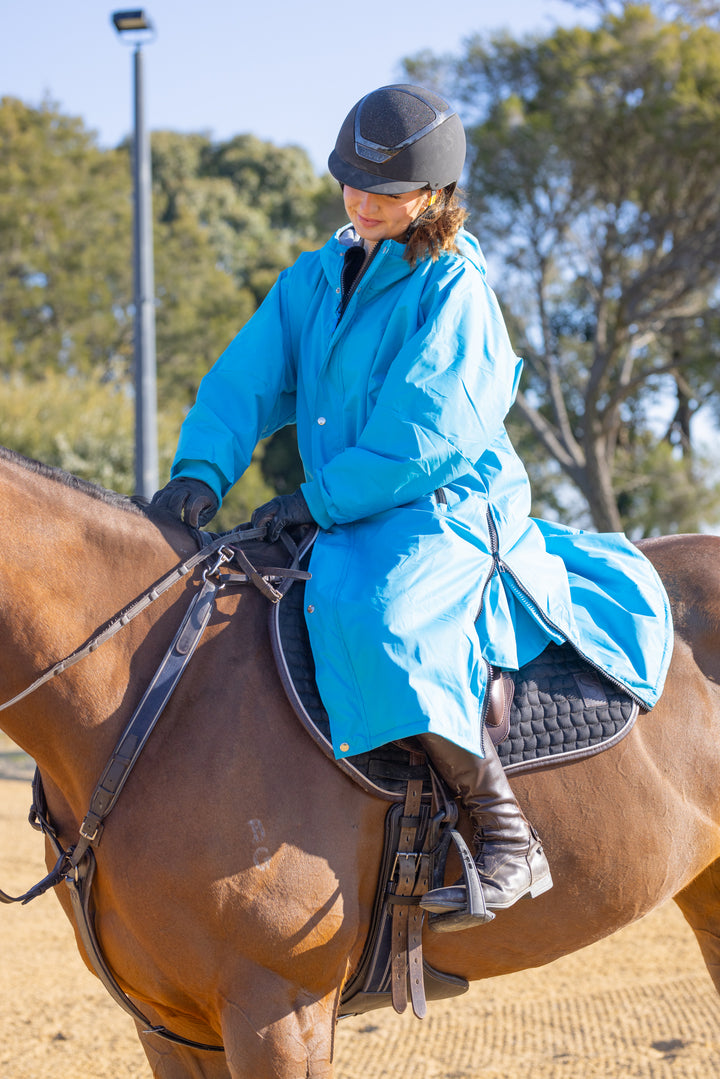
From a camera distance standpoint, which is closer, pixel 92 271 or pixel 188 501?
pixel 188 501

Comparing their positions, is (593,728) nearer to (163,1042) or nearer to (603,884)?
(603,884)

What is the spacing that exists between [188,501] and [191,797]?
0.71 m

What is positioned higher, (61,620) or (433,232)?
(433,232)

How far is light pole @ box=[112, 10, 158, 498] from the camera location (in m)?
7.82

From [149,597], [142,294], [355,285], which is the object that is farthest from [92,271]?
[149,597]

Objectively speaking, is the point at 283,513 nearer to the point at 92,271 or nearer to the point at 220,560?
the point at 220,560

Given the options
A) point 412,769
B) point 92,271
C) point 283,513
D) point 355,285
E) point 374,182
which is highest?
point 374,182

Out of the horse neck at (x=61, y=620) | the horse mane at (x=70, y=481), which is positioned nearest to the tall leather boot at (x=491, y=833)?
the horse neck at (x=61, y=620)

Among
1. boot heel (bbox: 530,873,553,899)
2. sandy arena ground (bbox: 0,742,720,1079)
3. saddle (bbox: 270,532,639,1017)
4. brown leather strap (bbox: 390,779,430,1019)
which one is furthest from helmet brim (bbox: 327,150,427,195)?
sandy arena ground (bbox: 0,742,720,1079)

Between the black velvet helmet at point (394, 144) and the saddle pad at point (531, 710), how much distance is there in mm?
992

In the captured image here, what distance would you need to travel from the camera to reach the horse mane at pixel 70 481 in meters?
2.14

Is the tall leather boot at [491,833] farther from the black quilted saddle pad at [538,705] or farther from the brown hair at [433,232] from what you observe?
the brown hair at [433,232]

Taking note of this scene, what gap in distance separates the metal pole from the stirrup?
6090 mm

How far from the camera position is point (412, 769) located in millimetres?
2195
